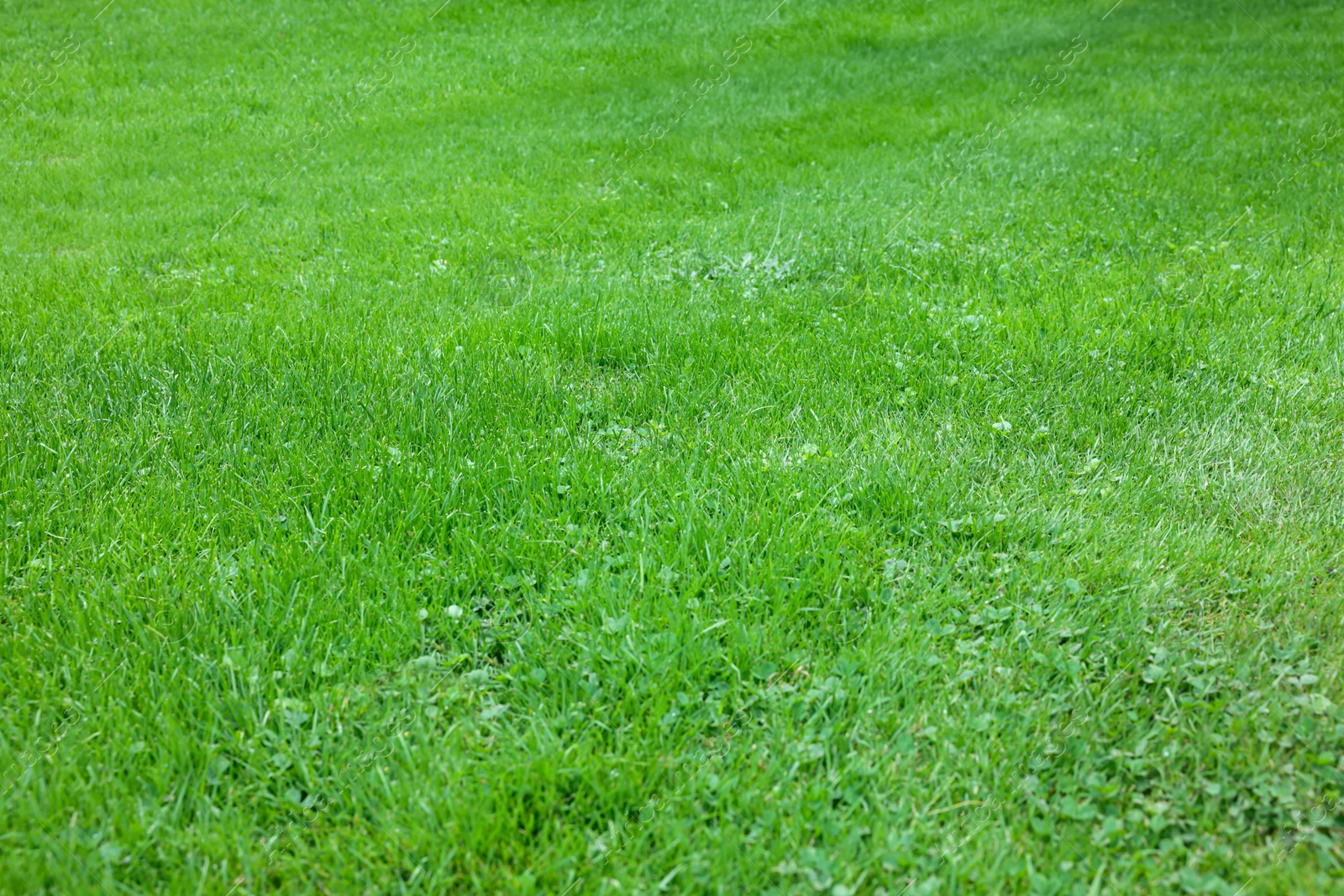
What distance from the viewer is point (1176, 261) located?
5.59 m

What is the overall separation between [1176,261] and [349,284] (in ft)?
15.9

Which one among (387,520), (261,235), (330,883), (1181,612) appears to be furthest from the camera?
(261,235)

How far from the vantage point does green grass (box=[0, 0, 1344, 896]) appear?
2303 mm

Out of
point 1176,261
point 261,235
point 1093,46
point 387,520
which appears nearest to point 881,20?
point 1093,46

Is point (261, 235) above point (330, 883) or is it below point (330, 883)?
above

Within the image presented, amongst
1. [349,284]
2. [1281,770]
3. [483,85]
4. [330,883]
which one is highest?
[483,85]

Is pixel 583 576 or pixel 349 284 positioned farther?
pixel 349 284

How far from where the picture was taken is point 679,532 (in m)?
3.33

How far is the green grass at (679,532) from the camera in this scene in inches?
90.7

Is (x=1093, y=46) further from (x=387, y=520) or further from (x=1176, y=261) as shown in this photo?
(x=387, y=520)

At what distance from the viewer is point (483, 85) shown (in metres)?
10.5

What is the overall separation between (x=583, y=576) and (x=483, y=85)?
880cm

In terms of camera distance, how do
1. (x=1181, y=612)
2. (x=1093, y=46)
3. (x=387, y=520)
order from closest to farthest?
(x=1181, y=612), (x=387, y=520), (x=1093, y=46)

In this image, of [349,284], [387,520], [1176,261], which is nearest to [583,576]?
[387,520]
